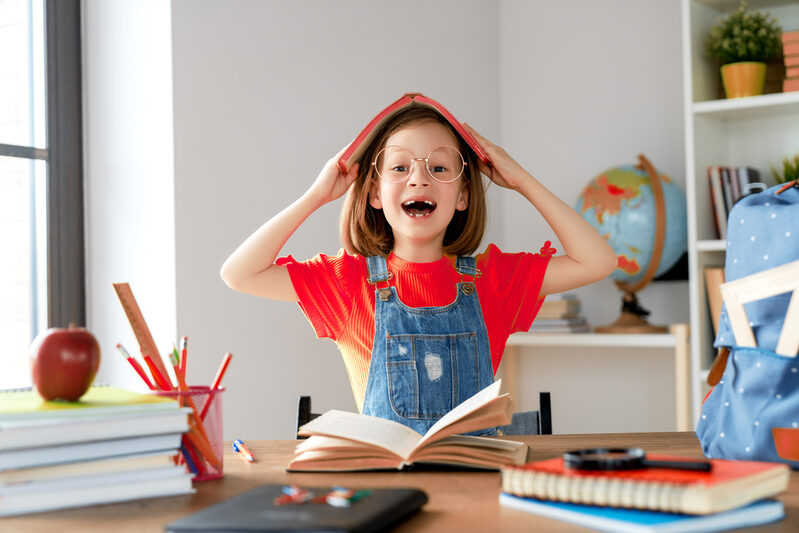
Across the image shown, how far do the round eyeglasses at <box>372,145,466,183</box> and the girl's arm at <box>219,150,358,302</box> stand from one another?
9cm

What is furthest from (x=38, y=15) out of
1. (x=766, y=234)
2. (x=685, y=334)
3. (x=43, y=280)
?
(x=685, y=334)

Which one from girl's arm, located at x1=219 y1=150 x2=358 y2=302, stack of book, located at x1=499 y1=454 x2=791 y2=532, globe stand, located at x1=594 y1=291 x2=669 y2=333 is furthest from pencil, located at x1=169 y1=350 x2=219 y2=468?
globe stand, located at x1=594 y1=291 x2=669 y2=333

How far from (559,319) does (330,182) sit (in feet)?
4.66

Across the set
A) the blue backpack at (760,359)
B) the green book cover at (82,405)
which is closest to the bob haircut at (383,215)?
the blue backpack at (760,359)

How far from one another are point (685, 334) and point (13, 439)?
216 cm

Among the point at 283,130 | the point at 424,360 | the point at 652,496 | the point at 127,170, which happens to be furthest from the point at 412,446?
the point at 283,130

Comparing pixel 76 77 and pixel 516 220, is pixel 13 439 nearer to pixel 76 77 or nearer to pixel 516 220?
pixel 76 77

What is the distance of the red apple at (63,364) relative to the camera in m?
0.85

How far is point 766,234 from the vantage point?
96 cm

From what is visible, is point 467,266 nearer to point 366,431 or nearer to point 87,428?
point 366,431

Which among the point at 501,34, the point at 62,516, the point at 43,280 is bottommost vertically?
the point at 62,516

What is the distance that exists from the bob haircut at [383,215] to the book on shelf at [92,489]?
2.70ft

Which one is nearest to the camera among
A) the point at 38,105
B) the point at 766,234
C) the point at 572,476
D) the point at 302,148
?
the point at 572,476

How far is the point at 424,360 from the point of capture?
4.72ft
